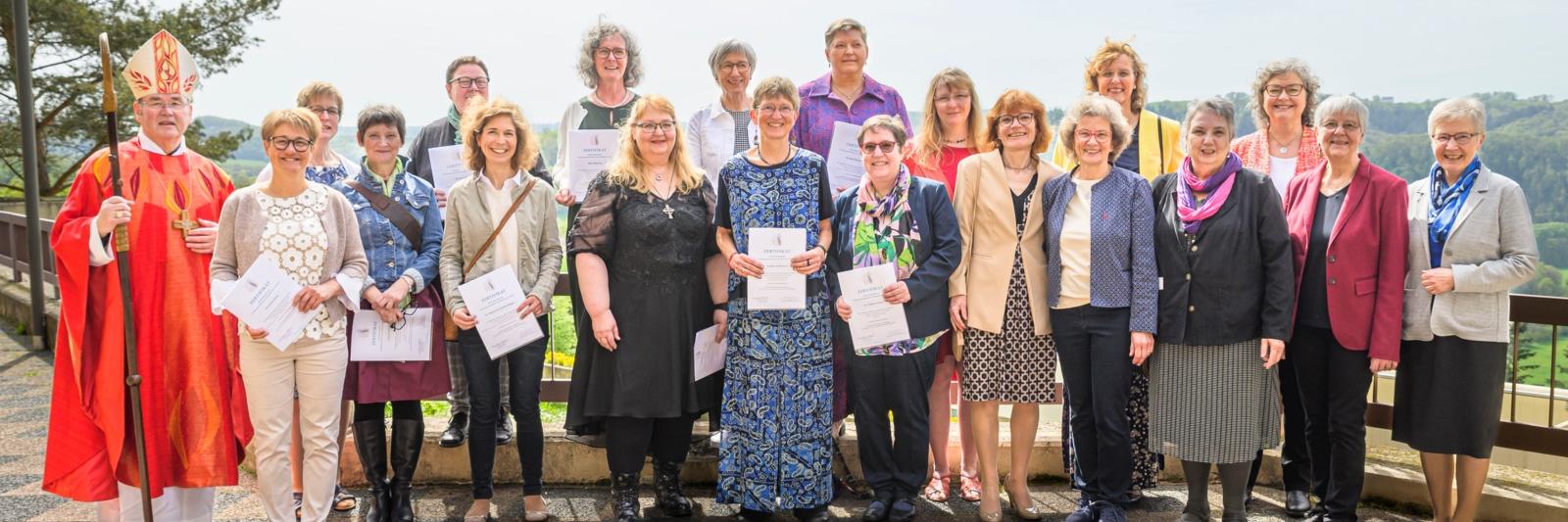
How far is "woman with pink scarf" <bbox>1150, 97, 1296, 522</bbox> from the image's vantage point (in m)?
4.52

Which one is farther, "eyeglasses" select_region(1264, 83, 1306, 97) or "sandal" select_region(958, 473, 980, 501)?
"sandal" select_region(958, 473, 980, 501)

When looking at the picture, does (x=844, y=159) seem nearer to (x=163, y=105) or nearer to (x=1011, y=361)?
(x=1011, y=361)

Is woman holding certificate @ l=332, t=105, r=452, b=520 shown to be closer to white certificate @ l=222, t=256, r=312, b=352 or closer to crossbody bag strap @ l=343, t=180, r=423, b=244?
crossbody bag strap @ l=343, t=180, r=423, b=244

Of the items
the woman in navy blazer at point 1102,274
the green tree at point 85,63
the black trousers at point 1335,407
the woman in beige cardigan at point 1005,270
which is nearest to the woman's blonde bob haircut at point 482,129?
the woman in beige cardigan at point 1005,270

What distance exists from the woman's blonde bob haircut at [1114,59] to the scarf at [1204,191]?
1.05m

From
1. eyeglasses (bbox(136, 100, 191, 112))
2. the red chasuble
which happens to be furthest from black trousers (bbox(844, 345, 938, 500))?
eyeglasses (bbox(136, 100, 191, 112))

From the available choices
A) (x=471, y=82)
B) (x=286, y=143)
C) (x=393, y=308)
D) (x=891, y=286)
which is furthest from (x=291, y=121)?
(x=891, y=286)

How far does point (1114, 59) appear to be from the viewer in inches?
218

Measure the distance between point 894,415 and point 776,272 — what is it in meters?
0.86

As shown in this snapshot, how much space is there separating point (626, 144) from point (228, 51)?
60.2 ft

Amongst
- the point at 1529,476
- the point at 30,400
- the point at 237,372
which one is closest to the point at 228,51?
the point at 30,400

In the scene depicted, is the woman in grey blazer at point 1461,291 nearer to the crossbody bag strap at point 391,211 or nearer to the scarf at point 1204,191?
the scarf at point 1204,191

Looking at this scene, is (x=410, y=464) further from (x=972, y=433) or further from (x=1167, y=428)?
(x=1167, y=428)

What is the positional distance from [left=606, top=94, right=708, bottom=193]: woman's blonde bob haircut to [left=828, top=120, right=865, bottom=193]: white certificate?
2.62 feet
